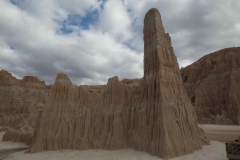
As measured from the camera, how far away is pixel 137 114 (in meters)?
16.5

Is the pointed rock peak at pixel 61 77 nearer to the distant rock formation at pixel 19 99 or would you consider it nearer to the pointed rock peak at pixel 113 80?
the pointed rock peak at pixel 113 80

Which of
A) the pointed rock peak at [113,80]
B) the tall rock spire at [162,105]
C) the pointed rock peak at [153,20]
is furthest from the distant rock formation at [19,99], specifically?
the pointed rock peak at [153,20]

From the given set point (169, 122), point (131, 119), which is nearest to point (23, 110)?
point (131, 119)

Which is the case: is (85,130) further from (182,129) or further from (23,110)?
(23,110)

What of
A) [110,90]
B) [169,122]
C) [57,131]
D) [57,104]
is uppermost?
[110,90]

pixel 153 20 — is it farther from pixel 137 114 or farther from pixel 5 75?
pixel 5 75

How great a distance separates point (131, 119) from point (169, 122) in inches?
176

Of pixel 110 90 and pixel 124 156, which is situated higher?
pixel 110 90

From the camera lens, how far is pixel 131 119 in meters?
17.1

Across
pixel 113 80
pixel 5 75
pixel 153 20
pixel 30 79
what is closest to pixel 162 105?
pixel 113 80

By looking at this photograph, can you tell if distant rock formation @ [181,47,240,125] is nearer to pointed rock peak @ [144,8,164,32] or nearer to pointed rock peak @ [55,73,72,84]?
pointed rock peak @ [144,8,164,32]

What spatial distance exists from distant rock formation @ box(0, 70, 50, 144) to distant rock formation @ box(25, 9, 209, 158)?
110 ft

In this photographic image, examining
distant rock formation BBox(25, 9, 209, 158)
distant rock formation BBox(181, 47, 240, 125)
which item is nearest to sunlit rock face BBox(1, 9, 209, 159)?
distant rock formation BBox(25, 9, 209, 158)

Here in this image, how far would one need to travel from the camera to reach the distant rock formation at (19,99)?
51694 mm
